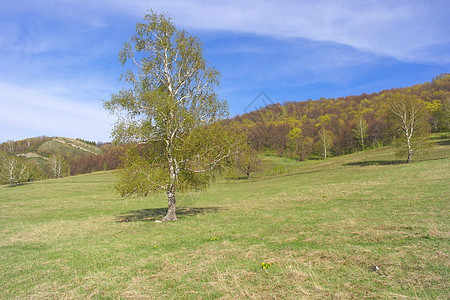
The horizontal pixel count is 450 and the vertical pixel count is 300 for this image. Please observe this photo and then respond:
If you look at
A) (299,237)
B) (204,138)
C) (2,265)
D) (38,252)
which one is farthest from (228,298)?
(204,138)

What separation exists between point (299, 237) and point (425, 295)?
6.03m

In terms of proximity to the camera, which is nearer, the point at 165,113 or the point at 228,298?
the point at 228,298

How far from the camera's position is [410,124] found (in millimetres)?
52000

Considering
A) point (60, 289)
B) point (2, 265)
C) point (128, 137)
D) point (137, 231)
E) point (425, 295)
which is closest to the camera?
point (425, 295)

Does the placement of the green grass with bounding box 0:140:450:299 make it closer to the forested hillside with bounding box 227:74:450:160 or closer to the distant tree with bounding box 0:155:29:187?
the forested hillside with bounding box 227:74:450:160

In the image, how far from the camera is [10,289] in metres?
7.97

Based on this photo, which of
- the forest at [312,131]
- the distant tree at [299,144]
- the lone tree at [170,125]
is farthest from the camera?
the distant tree at [299,144]

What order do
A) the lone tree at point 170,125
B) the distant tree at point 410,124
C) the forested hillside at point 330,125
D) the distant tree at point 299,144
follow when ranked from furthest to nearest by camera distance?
the distant tree at point 299,144 < the forested hillside at point 330,125 < the distant tree at point 410,124 < the lone tree at point 170,125

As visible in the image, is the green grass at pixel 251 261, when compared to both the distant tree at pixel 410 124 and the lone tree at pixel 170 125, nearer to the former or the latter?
the lone tree at pixel 170 125

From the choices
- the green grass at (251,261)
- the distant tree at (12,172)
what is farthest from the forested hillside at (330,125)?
the green grass at (251,261)

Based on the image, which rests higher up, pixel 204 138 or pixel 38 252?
pixel 204 138

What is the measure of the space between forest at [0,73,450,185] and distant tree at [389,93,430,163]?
26312 mm

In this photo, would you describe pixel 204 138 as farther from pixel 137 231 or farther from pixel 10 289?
pixel 10 289

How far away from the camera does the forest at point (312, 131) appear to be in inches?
3768
